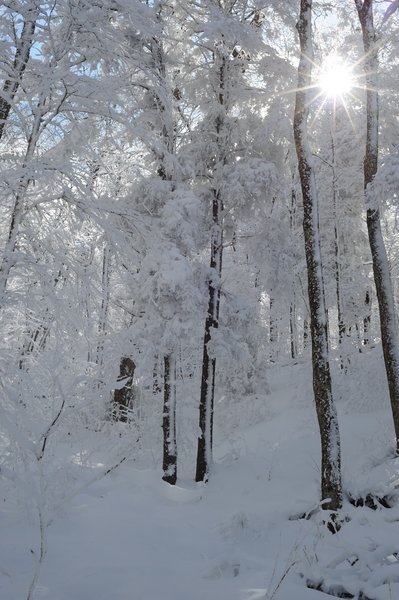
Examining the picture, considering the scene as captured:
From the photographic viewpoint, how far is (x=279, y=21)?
37.0ft

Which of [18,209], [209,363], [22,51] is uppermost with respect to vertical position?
[22,51]

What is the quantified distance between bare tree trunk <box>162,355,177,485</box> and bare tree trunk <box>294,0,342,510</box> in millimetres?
4055

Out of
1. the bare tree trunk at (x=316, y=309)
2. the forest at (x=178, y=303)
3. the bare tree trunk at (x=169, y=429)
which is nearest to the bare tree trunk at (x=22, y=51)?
the forest at (x=178, y=303)

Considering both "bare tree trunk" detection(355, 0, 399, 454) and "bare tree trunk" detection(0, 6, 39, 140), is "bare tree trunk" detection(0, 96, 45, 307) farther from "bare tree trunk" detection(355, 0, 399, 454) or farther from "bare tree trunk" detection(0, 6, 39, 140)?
"bare tree trunk" detection(355, 0, 399, 454)

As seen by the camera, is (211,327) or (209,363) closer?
(211,327)

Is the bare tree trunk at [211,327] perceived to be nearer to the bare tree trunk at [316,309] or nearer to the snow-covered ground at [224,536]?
the snow-covered ground at [224,536]

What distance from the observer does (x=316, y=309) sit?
8383 millimetres

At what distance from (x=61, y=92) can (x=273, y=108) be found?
5960mm

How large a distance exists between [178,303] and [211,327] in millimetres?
1201

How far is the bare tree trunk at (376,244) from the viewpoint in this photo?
884 centimetres

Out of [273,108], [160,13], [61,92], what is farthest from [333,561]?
[160,13]

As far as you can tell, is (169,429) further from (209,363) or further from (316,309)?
(316,309)

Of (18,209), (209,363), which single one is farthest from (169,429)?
(18,209)

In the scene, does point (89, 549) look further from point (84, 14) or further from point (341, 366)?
point (341, 366)
